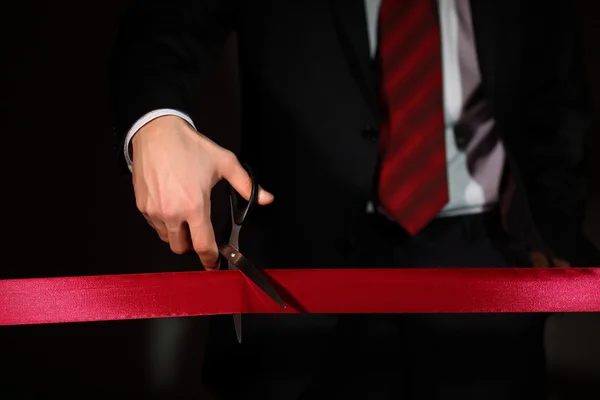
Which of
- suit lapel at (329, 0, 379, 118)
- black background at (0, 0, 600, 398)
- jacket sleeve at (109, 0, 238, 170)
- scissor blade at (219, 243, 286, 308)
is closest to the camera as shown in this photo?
scissor blade at (219, 243, 286, 308)

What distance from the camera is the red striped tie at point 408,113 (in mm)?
843

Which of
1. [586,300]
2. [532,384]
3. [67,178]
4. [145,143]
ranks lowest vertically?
[532,384]

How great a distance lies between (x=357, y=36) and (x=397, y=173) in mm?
198

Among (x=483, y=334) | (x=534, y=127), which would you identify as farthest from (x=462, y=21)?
(x=483, y=334)

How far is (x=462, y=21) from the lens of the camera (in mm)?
885

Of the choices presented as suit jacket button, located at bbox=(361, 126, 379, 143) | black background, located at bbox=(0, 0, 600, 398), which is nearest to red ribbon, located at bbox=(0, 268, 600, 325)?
suit jacket button, located at bbox=(361, 126, 379, 143)

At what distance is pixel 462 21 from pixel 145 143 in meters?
0.53

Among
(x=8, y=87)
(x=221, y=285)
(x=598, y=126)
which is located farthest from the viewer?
(x=598, y=126)

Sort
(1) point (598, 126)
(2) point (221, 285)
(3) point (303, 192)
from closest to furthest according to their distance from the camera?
(2) point (221, 285) < (3) point (303, 192) < (1) point (598, 126)

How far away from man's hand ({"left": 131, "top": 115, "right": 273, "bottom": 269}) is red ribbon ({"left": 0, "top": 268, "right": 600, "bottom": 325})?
0.13 feet

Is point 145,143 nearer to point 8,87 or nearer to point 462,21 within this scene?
point 462,21

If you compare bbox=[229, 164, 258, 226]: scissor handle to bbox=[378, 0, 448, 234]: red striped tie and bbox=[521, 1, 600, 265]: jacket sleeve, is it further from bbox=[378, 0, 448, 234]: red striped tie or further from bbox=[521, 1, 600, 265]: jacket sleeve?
bbox=[521, 1, 600, 265]: jacket sleeve

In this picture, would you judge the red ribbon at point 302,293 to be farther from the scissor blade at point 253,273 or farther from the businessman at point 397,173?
the businessman at point 397,173

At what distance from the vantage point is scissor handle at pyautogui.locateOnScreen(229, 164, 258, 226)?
0.59 metres
